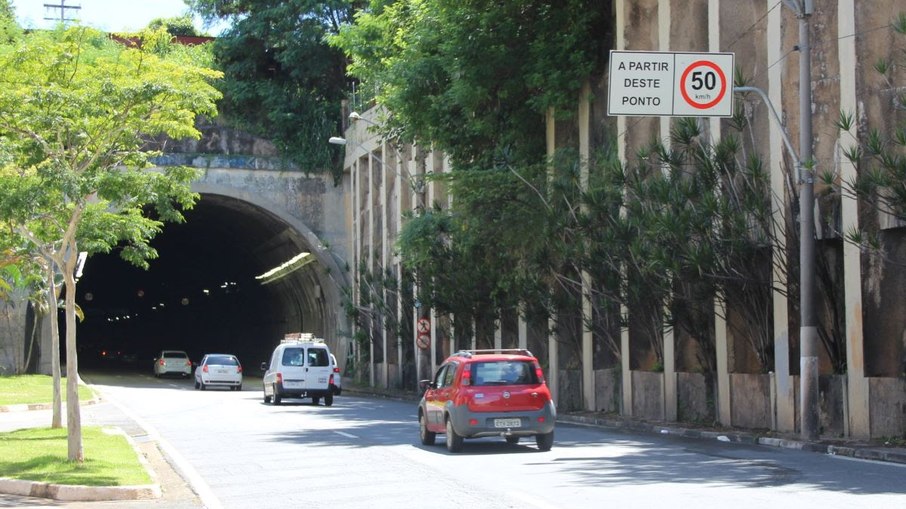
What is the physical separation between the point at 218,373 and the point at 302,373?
13.6 metres

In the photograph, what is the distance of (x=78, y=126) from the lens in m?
17.1

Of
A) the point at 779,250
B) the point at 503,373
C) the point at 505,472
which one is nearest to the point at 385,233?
the point at 779,250

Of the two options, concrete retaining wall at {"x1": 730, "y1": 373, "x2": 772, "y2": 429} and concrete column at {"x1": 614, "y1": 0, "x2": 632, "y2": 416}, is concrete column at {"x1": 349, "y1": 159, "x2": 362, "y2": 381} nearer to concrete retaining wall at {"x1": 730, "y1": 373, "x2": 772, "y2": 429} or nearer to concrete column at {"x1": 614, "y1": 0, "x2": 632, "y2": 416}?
concrete column at {"x1": 614, "y1": 0, "x2": 632, "y2": 416}

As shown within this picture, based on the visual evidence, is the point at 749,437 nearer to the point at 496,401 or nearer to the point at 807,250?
the point at 807,250

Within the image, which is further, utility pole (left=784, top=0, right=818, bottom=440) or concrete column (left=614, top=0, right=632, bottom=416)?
concrete column (left=614, top=0, right=632, bottom=416)

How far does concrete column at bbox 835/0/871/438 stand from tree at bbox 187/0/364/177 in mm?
34115

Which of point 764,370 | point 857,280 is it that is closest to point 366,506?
point 857,280

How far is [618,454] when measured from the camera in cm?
1812

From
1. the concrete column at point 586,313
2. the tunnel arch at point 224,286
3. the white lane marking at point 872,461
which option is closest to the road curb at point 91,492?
the white lane marking at point 872,461


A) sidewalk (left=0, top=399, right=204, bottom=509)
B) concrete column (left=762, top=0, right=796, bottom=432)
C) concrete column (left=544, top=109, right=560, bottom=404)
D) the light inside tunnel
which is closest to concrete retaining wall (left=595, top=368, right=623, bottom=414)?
concrete column (left=544, top=109, right=560, bottom=404)

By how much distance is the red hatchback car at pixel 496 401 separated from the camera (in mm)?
18281

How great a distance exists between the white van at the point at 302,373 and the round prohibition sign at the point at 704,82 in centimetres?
1878

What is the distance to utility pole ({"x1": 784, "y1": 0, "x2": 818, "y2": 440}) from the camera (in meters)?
20.1

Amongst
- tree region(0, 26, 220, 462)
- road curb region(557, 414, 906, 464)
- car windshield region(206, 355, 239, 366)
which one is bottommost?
road curb region(557, 414, 906, 464)
